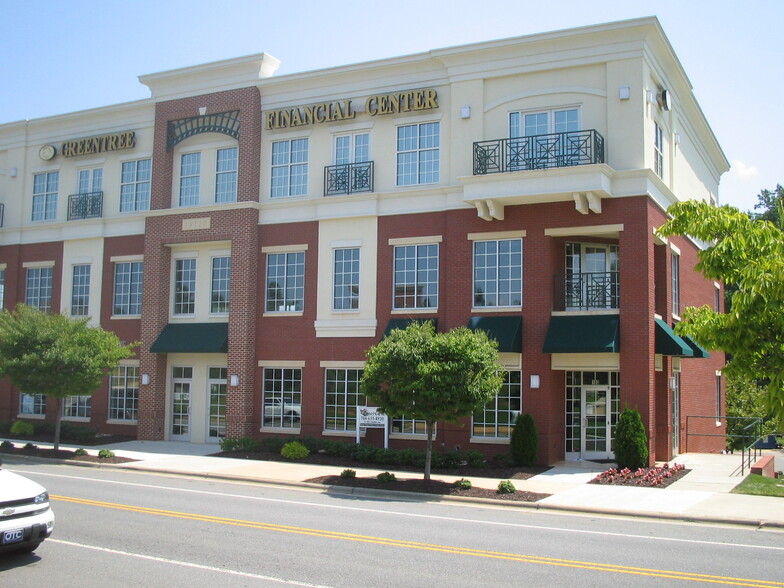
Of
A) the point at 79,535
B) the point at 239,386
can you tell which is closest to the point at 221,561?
the point at 79,535

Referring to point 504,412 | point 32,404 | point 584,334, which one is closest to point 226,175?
point 32,404

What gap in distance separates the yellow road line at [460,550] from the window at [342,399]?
10863 mm

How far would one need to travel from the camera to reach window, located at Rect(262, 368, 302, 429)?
1018 inches

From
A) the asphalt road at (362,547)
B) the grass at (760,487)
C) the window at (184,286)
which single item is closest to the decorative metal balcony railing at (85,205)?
the window at (184,286)

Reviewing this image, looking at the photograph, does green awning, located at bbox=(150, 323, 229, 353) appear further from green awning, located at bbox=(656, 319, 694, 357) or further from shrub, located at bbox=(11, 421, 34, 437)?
green awning, located at bbox=(656, 319, 694, 357)

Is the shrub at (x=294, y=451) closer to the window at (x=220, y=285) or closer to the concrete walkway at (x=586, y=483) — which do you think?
the concrete walkway at (x=586, y=483)

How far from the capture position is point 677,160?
25984 millimetres

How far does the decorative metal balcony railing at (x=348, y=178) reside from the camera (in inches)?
1000

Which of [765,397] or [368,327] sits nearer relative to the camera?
[765,397]

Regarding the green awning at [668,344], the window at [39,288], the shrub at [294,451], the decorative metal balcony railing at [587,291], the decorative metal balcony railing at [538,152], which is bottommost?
the shrub at [294,451]

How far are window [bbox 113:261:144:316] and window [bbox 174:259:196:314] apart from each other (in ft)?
5.32

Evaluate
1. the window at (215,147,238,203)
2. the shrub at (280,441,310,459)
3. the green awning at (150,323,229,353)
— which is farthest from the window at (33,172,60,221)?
Answer: the shrub at (280,441,310,459)

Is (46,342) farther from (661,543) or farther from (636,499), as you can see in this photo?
(661,543)

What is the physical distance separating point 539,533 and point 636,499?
4755 millimetres
